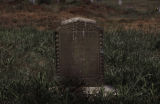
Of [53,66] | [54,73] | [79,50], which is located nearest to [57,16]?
[53,66]

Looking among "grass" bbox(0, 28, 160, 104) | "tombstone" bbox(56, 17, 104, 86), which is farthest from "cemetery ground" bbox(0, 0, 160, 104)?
"tombstone" bbox(56, 17, 104, 86)

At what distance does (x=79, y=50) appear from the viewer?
7.16 m

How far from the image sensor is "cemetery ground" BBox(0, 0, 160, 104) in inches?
242

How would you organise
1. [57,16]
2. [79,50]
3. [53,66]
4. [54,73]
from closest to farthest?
[79,50] < [54,73] < [53,66] < [57,16]

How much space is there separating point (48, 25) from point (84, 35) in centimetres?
900

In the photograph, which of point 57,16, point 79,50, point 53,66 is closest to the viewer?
point 79,50

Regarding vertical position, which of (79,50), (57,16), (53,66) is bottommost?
(53,66)

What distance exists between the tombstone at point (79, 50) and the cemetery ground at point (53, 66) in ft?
1.30

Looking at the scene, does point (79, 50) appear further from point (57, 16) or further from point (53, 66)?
point (57, 16)

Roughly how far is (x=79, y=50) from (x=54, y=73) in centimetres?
128

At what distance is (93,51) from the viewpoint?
7258mm

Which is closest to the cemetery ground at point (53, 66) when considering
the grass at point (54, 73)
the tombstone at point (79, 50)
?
the grass at point (54, 73)

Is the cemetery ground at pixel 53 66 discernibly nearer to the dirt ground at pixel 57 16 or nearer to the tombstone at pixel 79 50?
the dirt ground at pixel 57 16

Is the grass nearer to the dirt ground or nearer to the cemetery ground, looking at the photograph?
the cemetery ground
